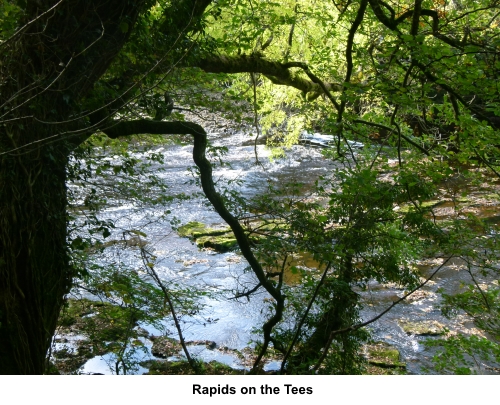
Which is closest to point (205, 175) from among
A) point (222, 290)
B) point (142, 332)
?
point (222, 290)

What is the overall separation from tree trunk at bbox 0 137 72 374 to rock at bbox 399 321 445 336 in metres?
5.79

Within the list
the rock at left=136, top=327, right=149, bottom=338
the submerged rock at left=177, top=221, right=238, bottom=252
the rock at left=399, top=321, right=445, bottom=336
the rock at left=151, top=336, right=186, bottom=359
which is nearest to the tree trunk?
the rock at left=151, top=336, right=186, bottom=359

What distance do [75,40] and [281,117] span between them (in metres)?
6.74

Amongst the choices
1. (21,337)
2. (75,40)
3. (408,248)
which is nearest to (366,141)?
(408,248)

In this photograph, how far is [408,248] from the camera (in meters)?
5.37

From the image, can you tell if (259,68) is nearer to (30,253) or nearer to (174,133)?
(174,133)

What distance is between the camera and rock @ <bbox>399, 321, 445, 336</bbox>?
289 inches

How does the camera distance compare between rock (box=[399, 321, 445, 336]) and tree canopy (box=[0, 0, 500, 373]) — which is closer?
tree canopy (box=[0, 0, 500, 373])

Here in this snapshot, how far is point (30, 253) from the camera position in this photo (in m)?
3.42

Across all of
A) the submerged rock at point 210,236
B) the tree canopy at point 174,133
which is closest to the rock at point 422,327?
the tree canopy at point 174,133

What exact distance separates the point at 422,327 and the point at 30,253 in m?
6.34

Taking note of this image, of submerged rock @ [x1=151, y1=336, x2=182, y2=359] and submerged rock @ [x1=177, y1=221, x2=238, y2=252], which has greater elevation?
submerged rock @ [x1=177, y1=221, x2=238, y2=252]

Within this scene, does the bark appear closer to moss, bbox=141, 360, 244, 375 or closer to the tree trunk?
the tree trunk

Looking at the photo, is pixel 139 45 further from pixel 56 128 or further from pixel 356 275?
pixel 356 275
